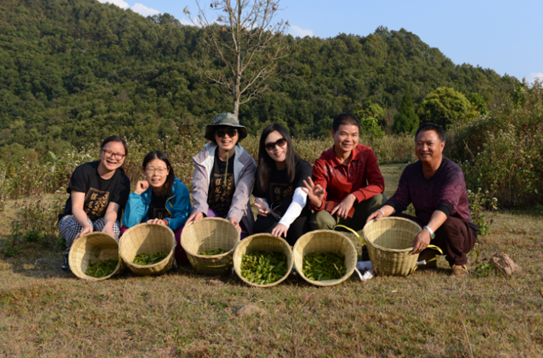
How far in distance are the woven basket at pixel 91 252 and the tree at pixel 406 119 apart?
32566 millimetres

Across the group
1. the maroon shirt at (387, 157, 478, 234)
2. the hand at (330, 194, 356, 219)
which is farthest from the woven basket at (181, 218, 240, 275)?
the maroon shirt at (387, 157, 478, 234)

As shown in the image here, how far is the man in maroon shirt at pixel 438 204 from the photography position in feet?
10.9

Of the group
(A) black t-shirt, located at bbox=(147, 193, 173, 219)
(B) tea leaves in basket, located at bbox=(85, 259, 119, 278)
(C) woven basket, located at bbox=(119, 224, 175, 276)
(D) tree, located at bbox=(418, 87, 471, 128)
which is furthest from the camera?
(D) tree, located at bbox=(418, 87, 471, 128)

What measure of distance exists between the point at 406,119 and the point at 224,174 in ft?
108

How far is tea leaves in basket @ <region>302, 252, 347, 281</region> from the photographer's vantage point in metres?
3.37

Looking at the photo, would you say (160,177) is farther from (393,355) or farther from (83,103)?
(83,103)

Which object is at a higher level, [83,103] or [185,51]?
[185,51]

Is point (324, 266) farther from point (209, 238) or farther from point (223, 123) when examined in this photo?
point (223, 123)

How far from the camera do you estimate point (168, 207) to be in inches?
161

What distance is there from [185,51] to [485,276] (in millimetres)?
48924

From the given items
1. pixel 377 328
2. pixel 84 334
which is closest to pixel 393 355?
pixel 377 328

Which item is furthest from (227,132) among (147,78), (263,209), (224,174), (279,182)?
(147,78)

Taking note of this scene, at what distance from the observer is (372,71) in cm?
4409

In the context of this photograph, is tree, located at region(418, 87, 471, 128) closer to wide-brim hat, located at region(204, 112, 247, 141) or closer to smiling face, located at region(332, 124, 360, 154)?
smiling face, located at region(332, 124, 360, 154)
